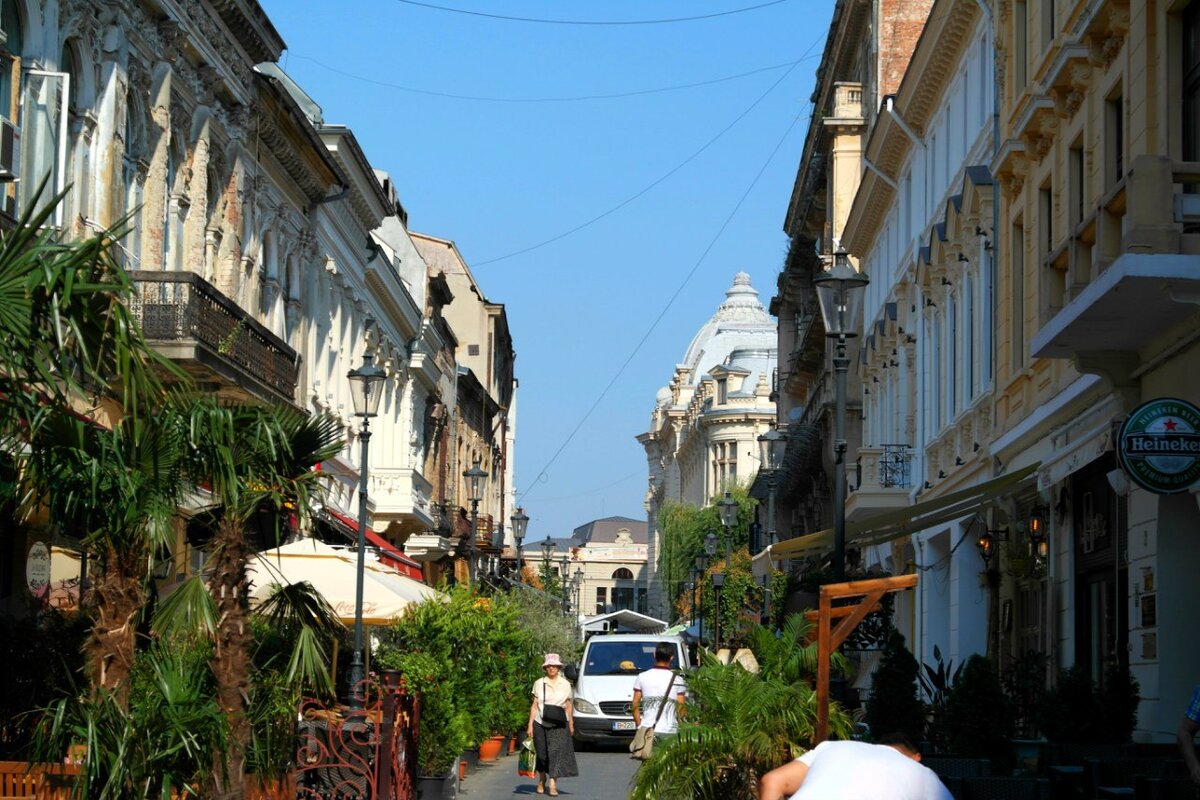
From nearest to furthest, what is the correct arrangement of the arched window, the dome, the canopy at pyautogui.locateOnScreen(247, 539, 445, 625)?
the canopy at pyautogui.locateOnScreen(247, 539, 445, 625) < the arched window < the dome

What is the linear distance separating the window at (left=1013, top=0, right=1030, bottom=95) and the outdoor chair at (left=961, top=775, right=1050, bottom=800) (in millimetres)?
13493

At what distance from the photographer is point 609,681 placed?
31.5 m

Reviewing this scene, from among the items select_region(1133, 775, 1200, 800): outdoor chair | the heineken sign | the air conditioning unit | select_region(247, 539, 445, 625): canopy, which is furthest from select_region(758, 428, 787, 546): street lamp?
select_region(1133, 775, 1200, 800): outdoor chair

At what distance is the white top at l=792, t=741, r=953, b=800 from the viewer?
7.75 m

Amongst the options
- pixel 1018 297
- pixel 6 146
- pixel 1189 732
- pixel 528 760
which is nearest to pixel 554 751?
pixel 528 760

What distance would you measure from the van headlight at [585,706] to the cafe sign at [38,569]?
12.2 meters

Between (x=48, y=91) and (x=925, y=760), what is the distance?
12637 mm

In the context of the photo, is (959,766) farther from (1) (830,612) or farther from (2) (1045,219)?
(2) (1045,219)

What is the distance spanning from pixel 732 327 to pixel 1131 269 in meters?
143

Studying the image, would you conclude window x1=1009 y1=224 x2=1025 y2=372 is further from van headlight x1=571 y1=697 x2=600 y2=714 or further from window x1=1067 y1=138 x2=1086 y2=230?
van headlight x1=571 y1=697 x2=600 y2=714

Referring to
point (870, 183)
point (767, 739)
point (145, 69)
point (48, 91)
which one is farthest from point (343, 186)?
point (767, 739)

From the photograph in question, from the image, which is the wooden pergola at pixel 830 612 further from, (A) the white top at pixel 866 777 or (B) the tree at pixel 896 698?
(A) the white top at pixel 866 777

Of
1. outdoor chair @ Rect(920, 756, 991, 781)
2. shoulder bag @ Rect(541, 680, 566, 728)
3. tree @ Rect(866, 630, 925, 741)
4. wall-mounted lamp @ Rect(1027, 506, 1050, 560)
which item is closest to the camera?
outdoor chair @ Rect(920, 756, 991, 781)

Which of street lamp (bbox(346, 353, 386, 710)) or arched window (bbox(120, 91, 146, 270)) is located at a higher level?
arched window (bbox(120, 91, 146, 270))
